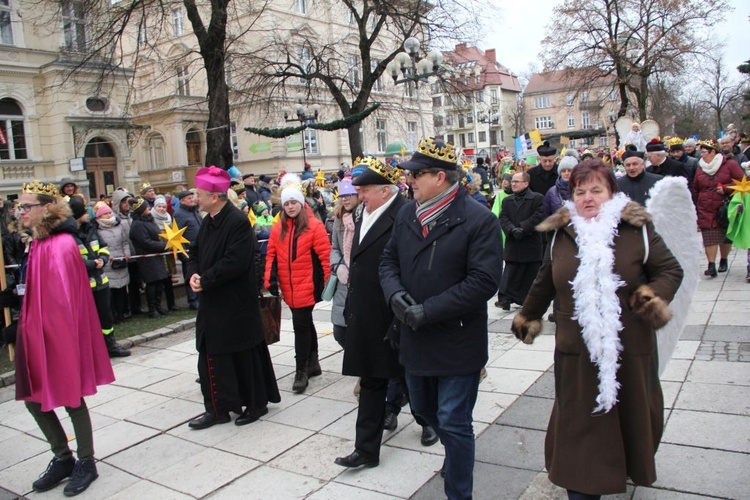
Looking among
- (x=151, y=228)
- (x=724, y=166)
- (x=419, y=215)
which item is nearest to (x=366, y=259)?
(x=419, y=215)

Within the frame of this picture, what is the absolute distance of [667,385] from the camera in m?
4.80

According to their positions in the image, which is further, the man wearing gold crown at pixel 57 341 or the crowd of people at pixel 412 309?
the man wearing gold crown at pixel 57 341

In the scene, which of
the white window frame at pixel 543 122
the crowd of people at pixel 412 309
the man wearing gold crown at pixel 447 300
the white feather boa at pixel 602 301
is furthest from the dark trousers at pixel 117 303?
the white window frame at pixel 543 122

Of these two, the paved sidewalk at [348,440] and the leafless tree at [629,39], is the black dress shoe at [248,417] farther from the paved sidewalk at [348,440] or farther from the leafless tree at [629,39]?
the leafless tree at [629,39]

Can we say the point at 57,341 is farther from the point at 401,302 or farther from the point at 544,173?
the point at 544,173

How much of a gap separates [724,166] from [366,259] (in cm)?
732

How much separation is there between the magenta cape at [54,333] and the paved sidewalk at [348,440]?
0.71 m

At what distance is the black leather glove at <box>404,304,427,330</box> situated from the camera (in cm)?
301

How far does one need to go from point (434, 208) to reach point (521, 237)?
14.3 ft

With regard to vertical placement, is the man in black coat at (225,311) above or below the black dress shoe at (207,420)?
above

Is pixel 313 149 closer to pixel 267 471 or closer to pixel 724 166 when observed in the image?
pixel 724 166

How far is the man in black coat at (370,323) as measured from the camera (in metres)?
3.90

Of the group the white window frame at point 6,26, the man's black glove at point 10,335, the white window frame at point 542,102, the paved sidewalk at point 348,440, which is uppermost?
the white window frame at point 542,102

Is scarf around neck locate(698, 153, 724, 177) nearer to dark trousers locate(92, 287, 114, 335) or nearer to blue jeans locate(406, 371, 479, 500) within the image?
blue jeans locate(406, 371, 479, 500)
